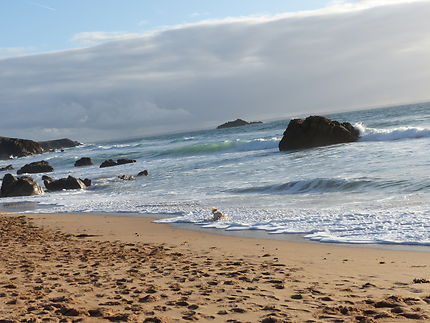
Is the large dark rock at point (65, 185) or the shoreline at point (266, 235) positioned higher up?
the large dark rock at point (65, 185)

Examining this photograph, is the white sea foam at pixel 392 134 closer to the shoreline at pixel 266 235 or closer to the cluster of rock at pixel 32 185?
the cluster of rock at pixel 32 185

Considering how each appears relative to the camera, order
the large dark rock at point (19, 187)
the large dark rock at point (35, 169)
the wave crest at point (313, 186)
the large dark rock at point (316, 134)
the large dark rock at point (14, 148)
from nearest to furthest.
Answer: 1. the wave crest at point (313, 186)
2. the large dark rock at point (19, 187)
3. the large dark rock at point (316, 134)
4. the large dark rock at point (35, 169)
5. the large dark rock at point (14, 148)

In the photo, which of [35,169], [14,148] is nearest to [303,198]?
[35,169]

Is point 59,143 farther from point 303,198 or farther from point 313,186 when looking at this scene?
point 303,198

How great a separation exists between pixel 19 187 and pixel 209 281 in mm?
18717

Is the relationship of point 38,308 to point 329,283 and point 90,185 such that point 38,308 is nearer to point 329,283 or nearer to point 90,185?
point 329,283

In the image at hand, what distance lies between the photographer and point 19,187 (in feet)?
73.2

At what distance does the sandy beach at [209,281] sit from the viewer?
4.47m

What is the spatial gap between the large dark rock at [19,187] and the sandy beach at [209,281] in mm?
13879

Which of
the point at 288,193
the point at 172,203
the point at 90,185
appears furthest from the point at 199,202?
the point at 90,185

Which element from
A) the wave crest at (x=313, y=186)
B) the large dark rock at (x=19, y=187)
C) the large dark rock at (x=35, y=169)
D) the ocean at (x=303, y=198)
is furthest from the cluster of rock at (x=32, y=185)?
the large dark rock at (x=35, y=169)

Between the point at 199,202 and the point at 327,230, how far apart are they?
6.34m

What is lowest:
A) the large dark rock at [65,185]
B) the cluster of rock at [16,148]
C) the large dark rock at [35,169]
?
the large dark rock at [65,185]

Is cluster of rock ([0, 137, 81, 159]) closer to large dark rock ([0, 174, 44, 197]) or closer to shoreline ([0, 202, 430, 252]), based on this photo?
large dark rock ([0, 174, 44, 197])
